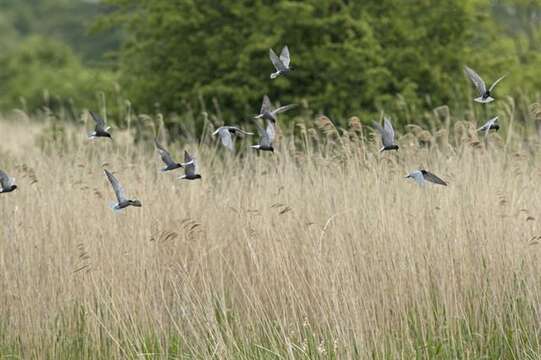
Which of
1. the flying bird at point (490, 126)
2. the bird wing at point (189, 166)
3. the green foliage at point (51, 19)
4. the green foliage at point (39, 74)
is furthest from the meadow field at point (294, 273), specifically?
the green foliage at point (51, 19)

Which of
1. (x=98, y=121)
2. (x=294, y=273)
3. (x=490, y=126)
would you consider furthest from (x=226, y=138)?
(x=490, y=126)

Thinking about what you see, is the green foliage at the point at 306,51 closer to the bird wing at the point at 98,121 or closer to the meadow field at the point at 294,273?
the meadow field at the point at 294,273

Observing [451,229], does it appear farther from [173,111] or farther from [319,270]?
[173,111]

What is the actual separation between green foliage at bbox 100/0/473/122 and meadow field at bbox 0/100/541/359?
16.8ft

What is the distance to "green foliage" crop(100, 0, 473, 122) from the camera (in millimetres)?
11570

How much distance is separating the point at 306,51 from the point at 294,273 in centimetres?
654

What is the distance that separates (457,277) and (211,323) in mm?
1355

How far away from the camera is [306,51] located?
11836mm

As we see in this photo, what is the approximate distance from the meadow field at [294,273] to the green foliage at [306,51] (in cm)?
513

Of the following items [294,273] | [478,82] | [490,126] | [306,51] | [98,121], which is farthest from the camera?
[306,51]

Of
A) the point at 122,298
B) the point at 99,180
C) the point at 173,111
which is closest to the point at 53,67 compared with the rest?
the point at 173,111

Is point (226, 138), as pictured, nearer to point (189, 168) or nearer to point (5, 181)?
point (189, 168)

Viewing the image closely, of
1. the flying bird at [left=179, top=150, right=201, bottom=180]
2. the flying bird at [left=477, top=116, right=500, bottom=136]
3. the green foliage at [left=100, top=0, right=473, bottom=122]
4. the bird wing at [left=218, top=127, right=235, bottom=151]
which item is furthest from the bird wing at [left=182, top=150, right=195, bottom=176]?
the green foliage at [left=100, top=0, right=473, bottom=122]

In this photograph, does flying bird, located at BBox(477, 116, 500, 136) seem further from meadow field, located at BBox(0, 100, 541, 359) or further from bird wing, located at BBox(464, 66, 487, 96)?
meadow field, located at BBox(0, 100, 541, 359)
